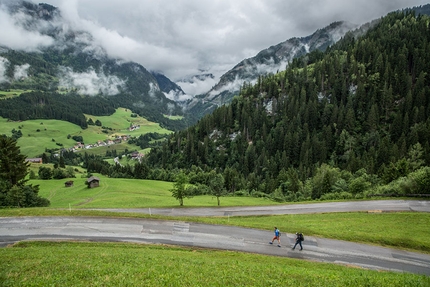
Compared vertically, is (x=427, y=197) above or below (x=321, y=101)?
below

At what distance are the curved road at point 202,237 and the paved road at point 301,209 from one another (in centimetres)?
1138

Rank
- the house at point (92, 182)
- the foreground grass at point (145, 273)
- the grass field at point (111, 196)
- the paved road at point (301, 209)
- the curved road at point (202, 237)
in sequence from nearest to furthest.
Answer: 1. the foreground grass at point (145, 273)
2. the curved road at point (202, 237)
3. the paved road at point (301, 209)
4. the grass field at point (111, 196)
5. the house at point (92, 182)

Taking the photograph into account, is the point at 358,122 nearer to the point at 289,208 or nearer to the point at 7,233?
the point at 289,208

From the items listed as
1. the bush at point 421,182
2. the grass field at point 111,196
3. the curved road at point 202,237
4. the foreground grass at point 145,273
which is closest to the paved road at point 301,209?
the bush at point 421,182

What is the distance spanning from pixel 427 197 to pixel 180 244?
50.7 m

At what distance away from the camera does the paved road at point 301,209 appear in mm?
45966

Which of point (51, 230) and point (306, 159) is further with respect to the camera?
point (306, 159)

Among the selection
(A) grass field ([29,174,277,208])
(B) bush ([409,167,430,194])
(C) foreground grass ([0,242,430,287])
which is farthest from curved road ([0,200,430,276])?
(A) grass field ([29,174,277,208])

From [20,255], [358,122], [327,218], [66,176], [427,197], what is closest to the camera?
[20,255]

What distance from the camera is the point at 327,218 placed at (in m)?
42.5

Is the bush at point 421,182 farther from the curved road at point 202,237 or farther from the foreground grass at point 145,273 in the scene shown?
the foreground grass at point 145,273

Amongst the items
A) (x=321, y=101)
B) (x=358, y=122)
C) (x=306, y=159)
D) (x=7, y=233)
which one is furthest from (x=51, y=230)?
(x=321, y=101)

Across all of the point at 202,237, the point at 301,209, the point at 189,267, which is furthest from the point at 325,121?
the point at 189,267

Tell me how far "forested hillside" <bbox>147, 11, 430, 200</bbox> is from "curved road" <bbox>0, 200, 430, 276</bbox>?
5185 centimetres
